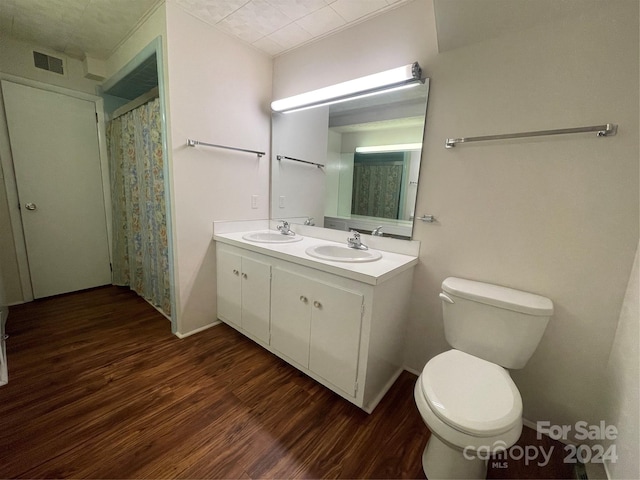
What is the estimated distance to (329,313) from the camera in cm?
142

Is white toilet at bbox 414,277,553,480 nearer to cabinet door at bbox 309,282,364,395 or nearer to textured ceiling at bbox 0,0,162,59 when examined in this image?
cabinet door at bbox 309,282,364,395

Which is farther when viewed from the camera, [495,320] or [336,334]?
[336,334]

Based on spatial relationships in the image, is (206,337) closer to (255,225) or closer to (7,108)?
(255,225)

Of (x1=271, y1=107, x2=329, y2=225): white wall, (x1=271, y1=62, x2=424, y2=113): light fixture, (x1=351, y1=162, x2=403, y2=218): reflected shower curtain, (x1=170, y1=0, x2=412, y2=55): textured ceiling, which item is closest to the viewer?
(x1=271, y1=62, x2=424, y2=113): light fixture

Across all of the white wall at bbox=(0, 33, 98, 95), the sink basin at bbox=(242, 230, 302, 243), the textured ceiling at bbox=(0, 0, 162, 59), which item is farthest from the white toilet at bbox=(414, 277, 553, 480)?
the white wall at bbox=(0, 33, 98, 95)

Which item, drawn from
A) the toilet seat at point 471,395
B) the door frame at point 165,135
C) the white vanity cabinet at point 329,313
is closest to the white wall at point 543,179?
the white vanity cabinet at point 329,313

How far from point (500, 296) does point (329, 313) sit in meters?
0.84

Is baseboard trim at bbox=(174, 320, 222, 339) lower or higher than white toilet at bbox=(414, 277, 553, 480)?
lower

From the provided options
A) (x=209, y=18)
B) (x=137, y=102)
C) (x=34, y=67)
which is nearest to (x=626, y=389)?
(x=209, y=18)

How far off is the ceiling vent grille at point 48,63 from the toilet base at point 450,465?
3.95 meters

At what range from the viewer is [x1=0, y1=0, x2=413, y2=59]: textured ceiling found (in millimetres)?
1594

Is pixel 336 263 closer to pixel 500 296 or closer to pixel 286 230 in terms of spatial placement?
pixel 500 296

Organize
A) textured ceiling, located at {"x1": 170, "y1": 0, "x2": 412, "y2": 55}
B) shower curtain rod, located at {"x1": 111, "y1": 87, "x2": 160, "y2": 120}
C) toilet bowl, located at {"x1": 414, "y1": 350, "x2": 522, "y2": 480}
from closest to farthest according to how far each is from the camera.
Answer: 1. toilet bowl, located at {"x1": 414, "y1": 350, "x2": 522, "y2": 480}
2. textured ceiling, located at {"x1": 170, "y1": 0, "x2": 412, "y2": 55}
3. shower curtain rod, located at {"x1": 111, "y1": 87, "x2": 160, "y2": 120}

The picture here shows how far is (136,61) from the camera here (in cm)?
197
